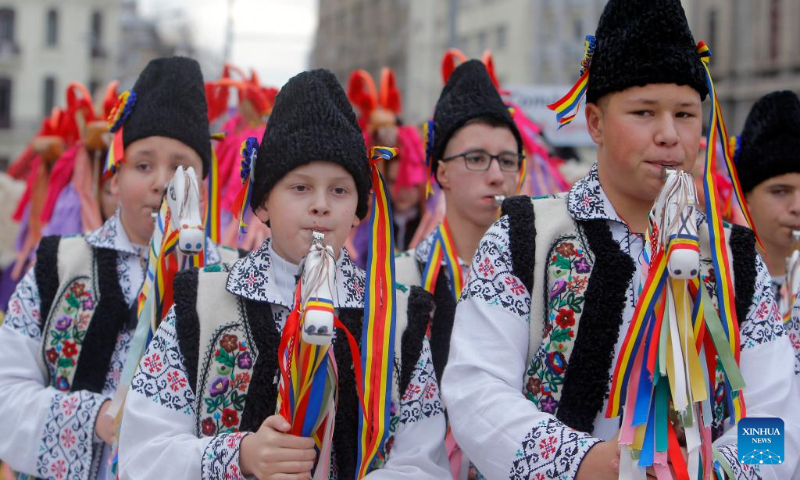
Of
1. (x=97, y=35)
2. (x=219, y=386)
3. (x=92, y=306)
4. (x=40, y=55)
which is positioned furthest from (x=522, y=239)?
(x=97, y=35)

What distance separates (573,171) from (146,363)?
5.63 m

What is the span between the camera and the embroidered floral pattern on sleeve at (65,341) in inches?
119

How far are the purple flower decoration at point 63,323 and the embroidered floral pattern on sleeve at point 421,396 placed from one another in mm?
1182

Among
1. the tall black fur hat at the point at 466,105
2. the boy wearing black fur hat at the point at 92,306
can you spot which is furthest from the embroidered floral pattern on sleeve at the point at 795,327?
the boy wearing black fur hat at the point at 92,306

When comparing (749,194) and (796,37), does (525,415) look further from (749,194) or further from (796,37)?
(796,37)

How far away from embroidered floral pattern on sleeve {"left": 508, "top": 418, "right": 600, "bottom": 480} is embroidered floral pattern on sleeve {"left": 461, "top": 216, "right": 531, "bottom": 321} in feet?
0.96

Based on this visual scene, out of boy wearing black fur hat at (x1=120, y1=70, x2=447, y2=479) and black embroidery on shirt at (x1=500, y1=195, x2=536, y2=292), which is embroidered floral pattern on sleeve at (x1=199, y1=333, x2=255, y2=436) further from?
black embroidery on shirt at (x1=500, y1=195, x2=536, y2=292)

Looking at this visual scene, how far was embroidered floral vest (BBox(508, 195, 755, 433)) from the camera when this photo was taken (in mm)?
2242

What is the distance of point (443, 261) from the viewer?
3553mm

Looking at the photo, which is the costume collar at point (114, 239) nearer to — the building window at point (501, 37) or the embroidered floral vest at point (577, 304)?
the embroidered floral vest at point (577, 304)

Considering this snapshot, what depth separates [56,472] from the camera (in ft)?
9.54

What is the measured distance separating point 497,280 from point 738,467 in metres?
0.65

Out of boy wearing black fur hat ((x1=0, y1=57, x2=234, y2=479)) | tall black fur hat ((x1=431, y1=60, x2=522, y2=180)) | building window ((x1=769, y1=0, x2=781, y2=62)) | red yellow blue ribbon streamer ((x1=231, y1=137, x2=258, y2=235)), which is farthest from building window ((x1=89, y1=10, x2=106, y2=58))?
red yellow blue ribbon streamer ((x1=231, y1=137, x2=258, y2=235))

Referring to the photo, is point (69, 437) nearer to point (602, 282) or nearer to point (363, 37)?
point (602, 282)
